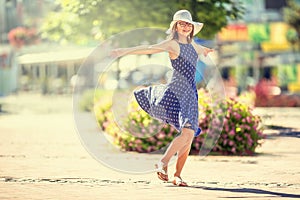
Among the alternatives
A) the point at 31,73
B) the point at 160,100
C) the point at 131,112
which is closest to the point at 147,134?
the point at 131,112

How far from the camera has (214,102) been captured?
14.5m

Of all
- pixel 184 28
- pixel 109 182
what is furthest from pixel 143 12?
pixel 184 28

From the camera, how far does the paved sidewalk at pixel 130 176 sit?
9.19 m

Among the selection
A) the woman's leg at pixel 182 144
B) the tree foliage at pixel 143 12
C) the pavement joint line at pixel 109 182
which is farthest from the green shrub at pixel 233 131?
the tree foliage at pixel 143 12

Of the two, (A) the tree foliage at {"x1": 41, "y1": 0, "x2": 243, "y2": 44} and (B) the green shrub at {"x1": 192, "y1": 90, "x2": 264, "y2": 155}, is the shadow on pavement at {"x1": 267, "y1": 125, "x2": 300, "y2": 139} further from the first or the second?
(B) the green shrub at {"x1": 192, "y1": 90, "x2": 264, "y2": 155}

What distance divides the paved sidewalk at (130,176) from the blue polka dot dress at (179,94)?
2.50 feet

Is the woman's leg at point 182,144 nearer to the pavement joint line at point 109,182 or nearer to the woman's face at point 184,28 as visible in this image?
the pavement joint line at point 109,182

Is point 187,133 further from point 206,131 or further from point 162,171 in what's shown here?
point 206,131

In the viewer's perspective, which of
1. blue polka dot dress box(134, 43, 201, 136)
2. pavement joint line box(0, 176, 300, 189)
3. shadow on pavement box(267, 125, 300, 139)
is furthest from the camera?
shadow on pavement box(267, 125, 300, 139)

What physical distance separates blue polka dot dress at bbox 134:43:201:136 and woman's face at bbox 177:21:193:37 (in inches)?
5.1

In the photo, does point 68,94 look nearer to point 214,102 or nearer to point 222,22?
point 222,22

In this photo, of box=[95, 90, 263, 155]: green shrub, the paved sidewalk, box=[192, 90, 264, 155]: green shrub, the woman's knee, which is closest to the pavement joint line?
the paved sidewalk

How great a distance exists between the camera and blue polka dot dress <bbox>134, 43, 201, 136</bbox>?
9.78 meters

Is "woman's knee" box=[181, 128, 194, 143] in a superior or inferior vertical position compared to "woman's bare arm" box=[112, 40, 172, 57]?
inferior
